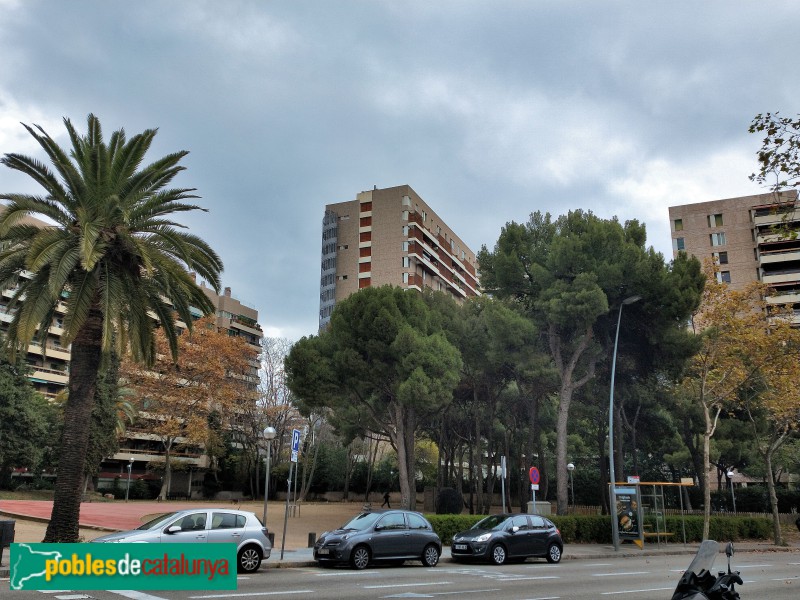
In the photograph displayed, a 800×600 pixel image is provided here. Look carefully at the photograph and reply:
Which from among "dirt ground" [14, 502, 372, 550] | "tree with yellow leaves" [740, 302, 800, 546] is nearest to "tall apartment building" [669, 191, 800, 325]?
"tree with yellow leaves" [740, 302, 800, 546]

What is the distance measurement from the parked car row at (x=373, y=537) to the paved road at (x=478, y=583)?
371 mm

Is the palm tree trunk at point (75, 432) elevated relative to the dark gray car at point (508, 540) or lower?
elevated

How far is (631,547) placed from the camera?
86.0 feet

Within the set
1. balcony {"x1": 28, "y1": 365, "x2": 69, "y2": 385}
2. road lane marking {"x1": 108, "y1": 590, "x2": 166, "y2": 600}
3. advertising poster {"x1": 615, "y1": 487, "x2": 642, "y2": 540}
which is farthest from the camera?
balcony {"x1": 28, "y1": 365, "x2": 69, "y2": 385}

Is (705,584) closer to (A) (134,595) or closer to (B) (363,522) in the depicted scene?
(A) (134,595)

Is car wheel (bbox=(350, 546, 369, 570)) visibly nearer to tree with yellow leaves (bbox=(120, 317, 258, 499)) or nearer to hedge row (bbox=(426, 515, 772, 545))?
hedge row (bbox=(426, 515, 772, 545))

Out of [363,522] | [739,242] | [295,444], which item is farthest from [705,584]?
[739,242]

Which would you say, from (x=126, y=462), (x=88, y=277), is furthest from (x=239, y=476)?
(x=88, y=277)

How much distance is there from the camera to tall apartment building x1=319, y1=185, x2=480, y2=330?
86.7 metres

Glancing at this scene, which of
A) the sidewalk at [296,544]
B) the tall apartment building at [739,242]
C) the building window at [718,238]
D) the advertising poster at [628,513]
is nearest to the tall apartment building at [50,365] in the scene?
the sidewalk at [296,544]

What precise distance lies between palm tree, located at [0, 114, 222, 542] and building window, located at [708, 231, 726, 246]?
6886cm

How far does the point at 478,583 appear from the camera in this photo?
1411cm

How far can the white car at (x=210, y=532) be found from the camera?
13.2 metres

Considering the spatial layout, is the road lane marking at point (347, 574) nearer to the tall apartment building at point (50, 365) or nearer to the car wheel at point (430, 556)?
the car wheel at point (430, 556)
